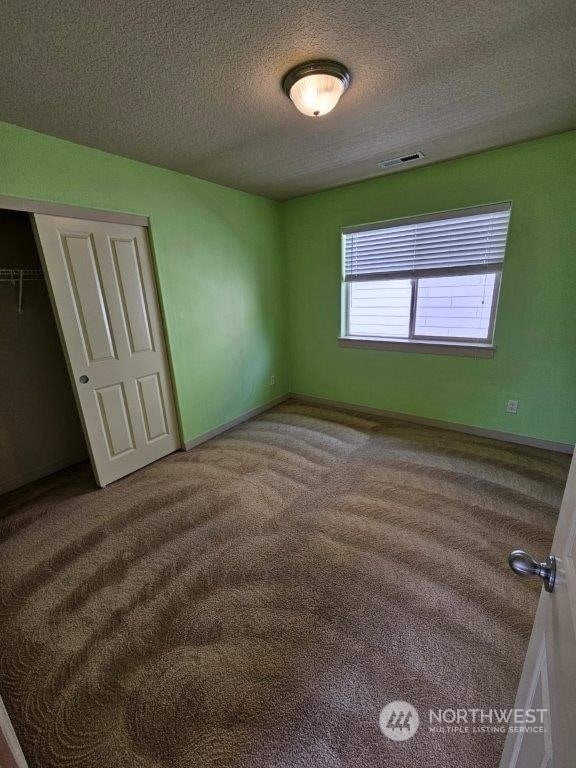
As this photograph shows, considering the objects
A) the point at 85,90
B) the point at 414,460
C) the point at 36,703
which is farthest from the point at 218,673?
the point at 85,90

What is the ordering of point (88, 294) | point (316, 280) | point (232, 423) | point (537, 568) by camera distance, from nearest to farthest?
point (537, 568) → point (88, 294) → point (232, 423) → point (316, 280)

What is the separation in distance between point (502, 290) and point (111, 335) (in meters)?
3.32

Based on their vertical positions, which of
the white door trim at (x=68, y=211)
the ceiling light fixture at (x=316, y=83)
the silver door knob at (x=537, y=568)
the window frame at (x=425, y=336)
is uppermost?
the ceiling light fixture at (x=316, y=83)

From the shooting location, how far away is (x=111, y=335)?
2.57 m

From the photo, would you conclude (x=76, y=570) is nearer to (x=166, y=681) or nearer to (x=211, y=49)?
(x=166, y=681)

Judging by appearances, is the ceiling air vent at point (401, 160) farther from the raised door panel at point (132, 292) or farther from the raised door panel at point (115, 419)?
the raised door panel at point (115, 419)

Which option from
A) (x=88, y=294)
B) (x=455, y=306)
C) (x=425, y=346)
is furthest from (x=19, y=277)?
(x=455, y=306)

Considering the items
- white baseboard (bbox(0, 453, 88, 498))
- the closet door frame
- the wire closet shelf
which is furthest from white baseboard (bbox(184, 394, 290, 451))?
the wire closet shelf

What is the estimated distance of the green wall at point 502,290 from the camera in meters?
2.52

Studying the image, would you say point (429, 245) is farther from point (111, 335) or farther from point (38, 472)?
point (38, 472)

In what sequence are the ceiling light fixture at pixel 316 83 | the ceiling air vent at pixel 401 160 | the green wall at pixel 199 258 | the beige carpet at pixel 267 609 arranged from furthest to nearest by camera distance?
the ceiling air vent at pixel 401 160
the green wall at pixel 199 258
the ceiling light fixture at pixel 316 83
the beige carpet at pixel 267 609

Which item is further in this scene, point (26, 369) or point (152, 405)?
point (152, 405)

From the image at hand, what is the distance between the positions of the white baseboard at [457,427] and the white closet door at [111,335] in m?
2.05

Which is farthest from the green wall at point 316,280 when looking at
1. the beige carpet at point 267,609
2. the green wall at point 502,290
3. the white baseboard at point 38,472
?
the white baseboard at point 38,472
